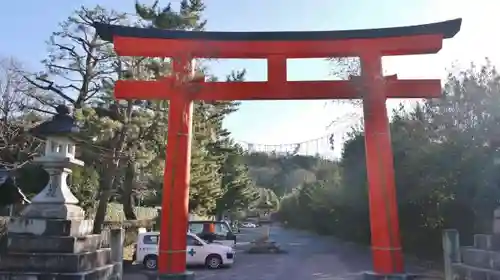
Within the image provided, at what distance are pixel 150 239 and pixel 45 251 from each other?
10.0 metres

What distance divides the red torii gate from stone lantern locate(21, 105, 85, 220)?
1791 mm

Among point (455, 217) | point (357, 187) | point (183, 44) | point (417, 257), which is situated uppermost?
point (183, 44)

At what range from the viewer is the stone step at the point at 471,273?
25.9 ft

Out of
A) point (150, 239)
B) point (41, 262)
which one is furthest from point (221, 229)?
point (41, 262)

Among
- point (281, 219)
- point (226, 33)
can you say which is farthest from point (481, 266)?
point (281, 219)

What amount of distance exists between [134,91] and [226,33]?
A: 2386mm

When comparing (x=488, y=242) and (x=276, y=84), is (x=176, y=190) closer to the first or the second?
(x=276, y=84)

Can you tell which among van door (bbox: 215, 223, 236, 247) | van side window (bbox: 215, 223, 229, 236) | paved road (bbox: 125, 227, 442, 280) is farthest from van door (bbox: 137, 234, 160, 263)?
van side window (bbox: 215, 223, 229, 236)

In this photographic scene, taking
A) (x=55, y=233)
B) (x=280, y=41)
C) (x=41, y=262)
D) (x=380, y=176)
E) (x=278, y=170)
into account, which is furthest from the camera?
(x=278, y=170)

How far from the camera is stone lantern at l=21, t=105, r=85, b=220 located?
316 inches

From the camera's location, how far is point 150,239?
17531 mm

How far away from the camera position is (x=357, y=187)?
24531 mm

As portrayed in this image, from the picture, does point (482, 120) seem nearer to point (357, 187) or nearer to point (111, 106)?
point (357, 187)

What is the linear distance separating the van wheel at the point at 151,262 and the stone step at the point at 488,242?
1186 cm
